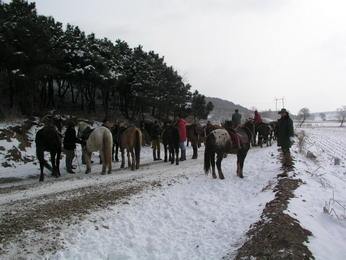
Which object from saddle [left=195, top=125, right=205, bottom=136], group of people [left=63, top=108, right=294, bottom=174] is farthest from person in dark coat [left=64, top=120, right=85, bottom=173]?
saddle [left=195, top=125, right=205, bottom=136]

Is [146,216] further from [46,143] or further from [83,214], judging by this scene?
[46,143]

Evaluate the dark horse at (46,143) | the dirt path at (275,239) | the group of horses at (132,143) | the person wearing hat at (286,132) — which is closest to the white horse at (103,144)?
the group of horses at (132,143)

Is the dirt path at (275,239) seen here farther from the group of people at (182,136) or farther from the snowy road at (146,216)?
the group of people at (182,136)

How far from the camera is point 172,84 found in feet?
124

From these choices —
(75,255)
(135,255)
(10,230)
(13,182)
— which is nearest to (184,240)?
(135,255)

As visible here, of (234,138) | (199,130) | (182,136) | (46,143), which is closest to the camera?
(234,138)

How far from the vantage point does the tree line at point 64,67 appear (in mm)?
18953

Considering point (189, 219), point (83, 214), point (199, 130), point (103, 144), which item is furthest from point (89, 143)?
point (199, 130)

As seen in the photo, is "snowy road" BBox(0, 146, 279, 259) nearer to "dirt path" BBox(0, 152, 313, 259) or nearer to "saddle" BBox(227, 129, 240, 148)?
"dirt path" BBox(0, 152, 313, 259)

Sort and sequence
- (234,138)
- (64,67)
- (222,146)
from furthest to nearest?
1. (64,67)
2. (234,138)
3. (222,146)

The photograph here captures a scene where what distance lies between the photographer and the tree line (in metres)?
19.0

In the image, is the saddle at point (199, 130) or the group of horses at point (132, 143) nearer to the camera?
the group of horses at point (132, 143)

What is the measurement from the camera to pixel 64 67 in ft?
81.4

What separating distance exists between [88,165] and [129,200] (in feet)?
15.8
